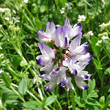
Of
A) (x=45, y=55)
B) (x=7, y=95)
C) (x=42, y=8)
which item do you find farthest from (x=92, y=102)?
(x=42, y=8)

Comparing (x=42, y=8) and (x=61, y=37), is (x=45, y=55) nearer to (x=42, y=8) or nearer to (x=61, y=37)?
(x=61, y=37)

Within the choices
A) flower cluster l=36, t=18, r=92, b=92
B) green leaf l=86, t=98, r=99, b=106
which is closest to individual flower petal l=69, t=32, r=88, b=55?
flower cluster l=36, t=18, r=92, b=92

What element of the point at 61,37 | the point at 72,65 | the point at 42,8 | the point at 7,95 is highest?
the point at 42,8

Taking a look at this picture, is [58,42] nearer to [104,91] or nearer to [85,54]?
[85,54]

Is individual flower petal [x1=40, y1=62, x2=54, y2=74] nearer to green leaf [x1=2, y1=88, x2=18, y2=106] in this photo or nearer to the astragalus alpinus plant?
the astragalus alpinus plant

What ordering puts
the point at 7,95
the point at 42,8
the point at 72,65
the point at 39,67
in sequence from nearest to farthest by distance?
the point at 72,65 → the point at 7,95 → the point at 39,67 → the point at 42,8
